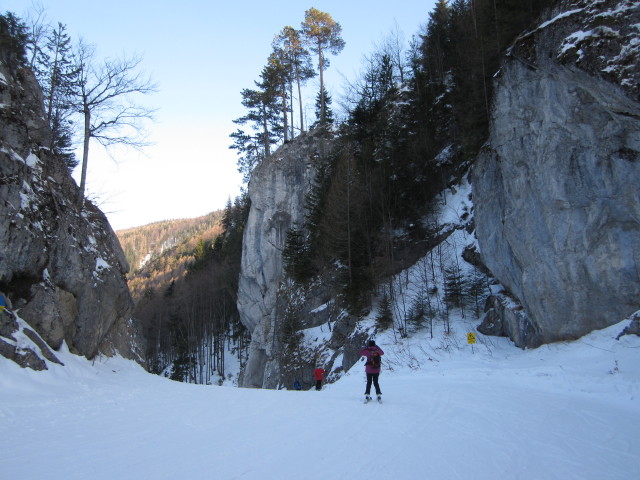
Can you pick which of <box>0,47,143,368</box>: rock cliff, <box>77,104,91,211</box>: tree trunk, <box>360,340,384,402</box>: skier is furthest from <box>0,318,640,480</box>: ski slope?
<box>77,104,91,211</box>: tree trunk

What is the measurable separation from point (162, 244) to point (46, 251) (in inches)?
6497

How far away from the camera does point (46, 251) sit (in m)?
12.4

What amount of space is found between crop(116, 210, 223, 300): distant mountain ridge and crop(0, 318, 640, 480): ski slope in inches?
2993

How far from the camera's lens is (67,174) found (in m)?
16.2

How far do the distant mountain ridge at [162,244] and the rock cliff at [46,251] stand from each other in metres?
67.2

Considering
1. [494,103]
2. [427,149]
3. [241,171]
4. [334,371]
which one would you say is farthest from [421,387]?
[241,171]

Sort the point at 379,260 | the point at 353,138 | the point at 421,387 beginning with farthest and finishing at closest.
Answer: the point at 353,138, the point at 379,260, the point at 421,387

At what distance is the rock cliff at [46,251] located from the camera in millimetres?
11102

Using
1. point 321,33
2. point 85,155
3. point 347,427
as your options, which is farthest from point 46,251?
point 321,33

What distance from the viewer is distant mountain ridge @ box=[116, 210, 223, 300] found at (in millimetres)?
92688

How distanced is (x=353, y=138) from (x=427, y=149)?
7243 mm

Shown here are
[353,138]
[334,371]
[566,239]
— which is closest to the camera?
[566,239]

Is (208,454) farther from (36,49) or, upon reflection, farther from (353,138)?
(353,138)

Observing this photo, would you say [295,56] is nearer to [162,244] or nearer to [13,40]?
[13,40]
